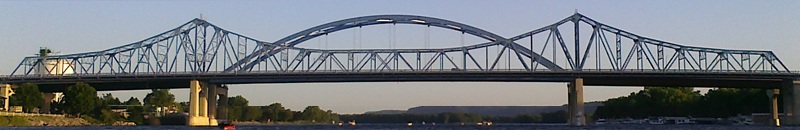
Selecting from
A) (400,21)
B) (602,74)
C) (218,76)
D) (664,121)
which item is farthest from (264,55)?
(664,121)

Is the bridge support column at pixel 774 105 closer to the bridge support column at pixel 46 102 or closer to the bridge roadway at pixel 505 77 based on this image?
the bridge roadway at pixel 505 77

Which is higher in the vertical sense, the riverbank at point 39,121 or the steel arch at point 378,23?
the steel arch at point 378,23

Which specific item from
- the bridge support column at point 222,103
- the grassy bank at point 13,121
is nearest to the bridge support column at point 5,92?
the grassy bank at point 13,121

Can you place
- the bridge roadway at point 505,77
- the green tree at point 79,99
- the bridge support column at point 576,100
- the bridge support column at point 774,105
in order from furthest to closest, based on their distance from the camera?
1. the green tree at point 79,99
2. the bridge support column at point 774,105
3. the bridge support column at point 576,100
4. the bridge roadway at point 505,77

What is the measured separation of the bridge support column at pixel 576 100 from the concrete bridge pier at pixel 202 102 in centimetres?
4731

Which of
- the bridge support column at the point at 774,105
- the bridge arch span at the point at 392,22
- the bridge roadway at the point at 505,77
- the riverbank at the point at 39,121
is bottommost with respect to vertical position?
the riverbank at the point at 39,121

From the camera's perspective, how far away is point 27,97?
153m

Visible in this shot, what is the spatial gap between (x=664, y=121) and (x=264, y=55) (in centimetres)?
6606

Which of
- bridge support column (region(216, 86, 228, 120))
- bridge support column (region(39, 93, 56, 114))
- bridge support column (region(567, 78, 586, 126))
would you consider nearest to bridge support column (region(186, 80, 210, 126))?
bridge support column (region(216, 86, 228, 120))

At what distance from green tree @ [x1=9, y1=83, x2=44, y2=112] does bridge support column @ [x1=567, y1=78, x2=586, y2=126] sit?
70.2 meters

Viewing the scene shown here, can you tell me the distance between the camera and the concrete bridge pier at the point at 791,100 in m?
146

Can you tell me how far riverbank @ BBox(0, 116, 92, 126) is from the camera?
14343 centimetres

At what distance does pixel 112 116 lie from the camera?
175 metres

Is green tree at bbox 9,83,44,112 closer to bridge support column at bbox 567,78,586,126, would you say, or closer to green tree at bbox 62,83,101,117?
green tree at bbox 62,83,101,117
